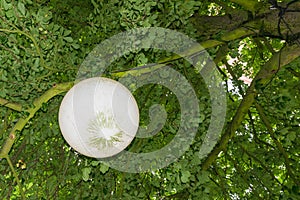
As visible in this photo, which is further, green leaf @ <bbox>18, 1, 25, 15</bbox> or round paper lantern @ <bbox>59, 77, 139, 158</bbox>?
green leaf @ <bbox>18, 1, 25, 15</bbox>

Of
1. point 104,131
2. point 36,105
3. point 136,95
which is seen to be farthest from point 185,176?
point 136,95

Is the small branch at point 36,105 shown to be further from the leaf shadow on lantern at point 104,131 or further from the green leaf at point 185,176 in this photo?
the green leaf at point 185,176

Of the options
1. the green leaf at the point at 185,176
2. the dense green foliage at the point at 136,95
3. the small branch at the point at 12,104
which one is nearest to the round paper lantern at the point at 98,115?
the dense green foliage at the point at 136,95

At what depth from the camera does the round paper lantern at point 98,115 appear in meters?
2.02

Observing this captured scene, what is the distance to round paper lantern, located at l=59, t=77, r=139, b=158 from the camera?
202 cm

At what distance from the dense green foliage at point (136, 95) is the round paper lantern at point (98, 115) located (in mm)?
440

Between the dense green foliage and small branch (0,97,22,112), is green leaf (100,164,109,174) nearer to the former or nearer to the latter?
A: the dense green foliage

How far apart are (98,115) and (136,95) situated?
6.25 feet

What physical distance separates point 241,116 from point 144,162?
0.81m

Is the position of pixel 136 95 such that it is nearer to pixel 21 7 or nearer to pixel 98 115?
pixel 21 7

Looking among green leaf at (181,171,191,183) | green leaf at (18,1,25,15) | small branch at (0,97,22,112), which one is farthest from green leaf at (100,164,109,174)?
green leaf at (18,1,25,15)

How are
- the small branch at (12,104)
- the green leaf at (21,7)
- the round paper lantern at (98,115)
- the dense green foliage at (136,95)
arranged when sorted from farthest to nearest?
the small branch at (12,104) < the dense green foliage at (136,95) < the green leaf at (21,7) < the round paper lantern at (98,115)

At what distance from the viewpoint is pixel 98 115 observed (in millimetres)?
2016

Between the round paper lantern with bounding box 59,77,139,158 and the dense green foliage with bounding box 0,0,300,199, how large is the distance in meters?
0.44
